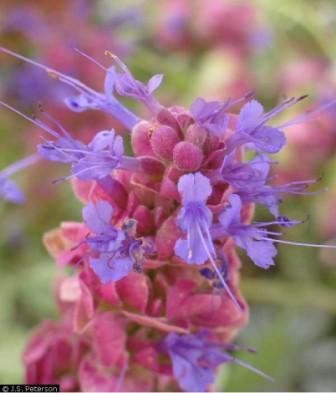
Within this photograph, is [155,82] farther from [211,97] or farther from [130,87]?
[211,97]

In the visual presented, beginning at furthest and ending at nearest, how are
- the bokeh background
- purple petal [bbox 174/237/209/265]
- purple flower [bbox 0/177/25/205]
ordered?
the bokeh background, purple flower [bbox 0/177/25/205], purple petal [bbox 174/237/209/265]

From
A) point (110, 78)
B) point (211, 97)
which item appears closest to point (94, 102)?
point (110, 78)

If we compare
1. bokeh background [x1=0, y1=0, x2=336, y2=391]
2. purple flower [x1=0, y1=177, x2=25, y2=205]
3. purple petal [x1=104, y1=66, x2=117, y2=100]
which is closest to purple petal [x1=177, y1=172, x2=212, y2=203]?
purple petal [x1=104, y1=66, x2=117, y2=100]

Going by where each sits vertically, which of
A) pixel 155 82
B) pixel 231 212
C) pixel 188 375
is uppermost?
pixel 155 82

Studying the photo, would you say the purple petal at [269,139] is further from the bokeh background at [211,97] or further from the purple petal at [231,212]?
the bokeh background at [211,97]

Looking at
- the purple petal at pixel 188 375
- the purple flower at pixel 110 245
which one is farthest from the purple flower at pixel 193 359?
the purple flower at pixel 110 245

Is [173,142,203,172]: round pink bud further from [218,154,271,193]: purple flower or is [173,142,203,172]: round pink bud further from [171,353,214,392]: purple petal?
Result: [171,353,214,392]: purple petal

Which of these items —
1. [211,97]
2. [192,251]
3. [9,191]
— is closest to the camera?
[192,251]
